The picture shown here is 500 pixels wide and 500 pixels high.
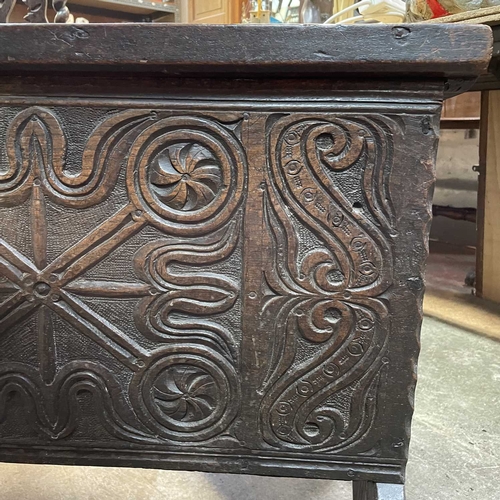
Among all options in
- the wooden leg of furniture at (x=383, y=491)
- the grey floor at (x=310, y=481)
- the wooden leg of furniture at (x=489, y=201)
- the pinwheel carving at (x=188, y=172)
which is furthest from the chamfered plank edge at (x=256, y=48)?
the wooden leg of furniture at (x=489, y=201)

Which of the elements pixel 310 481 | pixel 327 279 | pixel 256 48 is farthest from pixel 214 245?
pixel 310 481

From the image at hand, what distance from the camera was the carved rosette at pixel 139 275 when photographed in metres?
0.71

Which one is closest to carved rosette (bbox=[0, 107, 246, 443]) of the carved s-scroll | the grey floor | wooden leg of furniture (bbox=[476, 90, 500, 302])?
the carved s-scroll

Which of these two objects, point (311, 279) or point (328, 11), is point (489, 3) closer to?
point (328, 11)

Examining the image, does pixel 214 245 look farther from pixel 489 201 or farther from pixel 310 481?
pixel 489 201

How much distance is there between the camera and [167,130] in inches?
27.8

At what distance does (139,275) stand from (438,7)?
1.20 meters

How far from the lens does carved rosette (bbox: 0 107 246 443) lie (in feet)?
2.33

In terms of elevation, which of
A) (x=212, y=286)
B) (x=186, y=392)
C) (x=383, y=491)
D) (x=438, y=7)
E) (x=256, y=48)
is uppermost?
(x=438, y=7)

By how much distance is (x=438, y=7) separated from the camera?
1396 millimetres

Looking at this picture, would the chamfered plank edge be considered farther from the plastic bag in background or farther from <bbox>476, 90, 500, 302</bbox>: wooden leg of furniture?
<bbox>476, 90, 500, 302</bbox>: wooden leg of furniture

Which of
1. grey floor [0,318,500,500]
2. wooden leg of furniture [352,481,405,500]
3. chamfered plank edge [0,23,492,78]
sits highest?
chamfered plank edge [0,23,492,78]

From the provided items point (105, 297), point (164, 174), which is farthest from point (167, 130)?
point (105, 297)

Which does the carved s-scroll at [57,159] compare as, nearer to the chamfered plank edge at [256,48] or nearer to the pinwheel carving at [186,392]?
the chamfered plank edge at [256,48]
